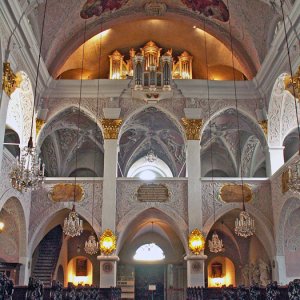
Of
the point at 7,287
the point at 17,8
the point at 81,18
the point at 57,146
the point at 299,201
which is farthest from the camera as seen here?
the point at 57,146

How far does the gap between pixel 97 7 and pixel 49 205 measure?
8.02 m

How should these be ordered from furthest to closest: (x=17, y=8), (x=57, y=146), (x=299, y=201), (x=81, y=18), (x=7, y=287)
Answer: (x=57, y=146) → (x=81, y=18) → (x=299, y=201) → (x=17, y=8) → (x=7, y=287)

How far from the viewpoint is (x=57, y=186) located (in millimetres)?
18578

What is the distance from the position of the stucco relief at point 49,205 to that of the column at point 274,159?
6.71m

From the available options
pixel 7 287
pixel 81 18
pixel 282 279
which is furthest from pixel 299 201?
pixel 7 287

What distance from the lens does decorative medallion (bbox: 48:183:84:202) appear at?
18422 mm

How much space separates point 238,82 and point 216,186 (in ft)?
14.6

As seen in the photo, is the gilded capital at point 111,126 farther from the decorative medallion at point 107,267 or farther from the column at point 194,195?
the decorative medallion at point 107,267

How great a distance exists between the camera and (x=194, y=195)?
60.0 ft

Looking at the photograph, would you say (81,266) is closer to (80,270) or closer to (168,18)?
(80,270)

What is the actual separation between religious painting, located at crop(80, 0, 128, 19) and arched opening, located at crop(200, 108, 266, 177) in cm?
624

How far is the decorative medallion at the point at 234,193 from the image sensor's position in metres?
18.5

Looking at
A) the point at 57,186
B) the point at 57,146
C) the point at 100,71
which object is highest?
the point at 100,71

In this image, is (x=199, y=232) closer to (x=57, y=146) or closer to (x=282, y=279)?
(x=282, y=279)
